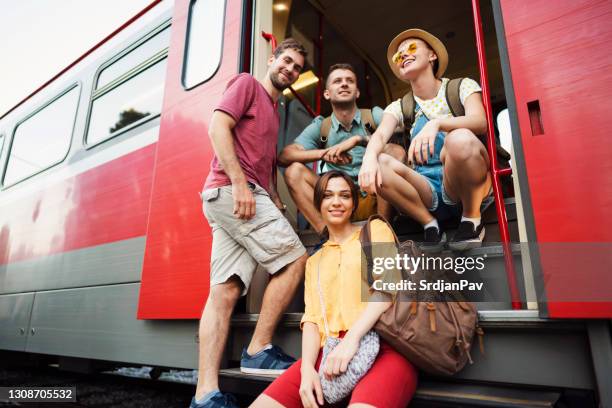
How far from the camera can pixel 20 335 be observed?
322 cm

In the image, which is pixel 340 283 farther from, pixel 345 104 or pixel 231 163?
pixel 345 104

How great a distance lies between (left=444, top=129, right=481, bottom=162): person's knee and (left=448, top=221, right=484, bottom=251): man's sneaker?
27 cm

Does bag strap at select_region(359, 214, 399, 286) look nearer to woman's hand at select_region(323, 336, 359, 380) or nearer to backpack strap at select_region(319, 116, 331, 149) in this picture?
woman's hand at select_region(323, 336, 359, 380)

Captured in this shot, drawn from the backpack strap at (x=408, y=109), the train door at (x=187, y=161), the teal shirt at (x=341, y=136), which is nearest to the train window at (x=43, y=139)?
the train door at (x=187, y=161)

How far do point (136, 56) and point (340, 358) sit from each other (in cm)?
285

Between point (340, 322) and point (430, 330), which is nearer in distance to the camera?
point (430, 330)

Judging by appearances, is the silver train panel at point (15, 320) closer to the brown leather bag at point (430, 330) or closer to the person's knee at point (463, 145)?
the brown leather bag at point (430, 330)

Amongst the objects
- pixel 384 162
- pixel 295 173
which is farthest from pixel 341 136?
pixel 384 162

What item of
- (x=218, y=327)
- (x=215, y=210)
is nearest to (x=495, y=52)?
(x=215, y=210)

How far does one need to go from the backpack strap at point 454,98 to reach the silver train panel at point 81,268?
1.92m

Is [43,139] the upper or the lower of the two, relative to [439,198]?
upper

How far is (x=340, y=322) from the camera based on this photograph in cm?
131

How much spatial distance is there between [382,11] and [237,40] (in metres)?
2.09

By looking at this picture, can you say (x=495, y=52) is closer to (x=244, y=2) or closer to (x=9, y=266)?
(x=244, y=2)
